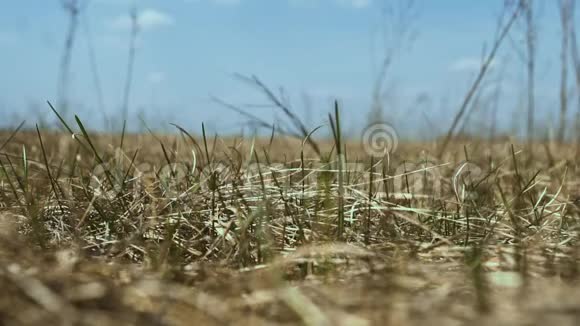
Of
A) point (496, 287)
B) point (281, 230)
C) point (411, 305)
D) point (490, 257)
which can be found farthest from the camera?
point (281, 230)

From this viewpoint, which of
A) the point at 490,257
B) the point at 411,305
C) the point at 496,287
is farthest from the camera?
the point at 490,257

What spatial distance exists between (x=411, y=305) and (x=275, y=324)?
0.42 feet

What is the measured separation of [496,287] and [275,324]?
0.30 meters

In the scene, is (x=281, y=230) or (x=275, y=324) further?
(x=281, y=230)

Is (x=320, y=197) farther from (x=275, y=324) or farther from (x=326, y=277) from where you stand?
(x=275, y=324)

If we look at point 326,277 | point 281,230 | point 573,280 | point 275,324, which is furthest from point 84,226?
point 573,280

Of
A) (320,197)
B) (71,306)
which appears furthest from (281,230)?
(71,306)

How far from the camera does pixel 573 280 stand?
773mm

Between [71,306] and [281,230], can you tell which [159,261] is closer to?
[71,306]

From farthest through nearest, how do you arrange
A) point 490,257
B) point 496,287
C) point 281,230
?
point 281,230
point 490,257
point 496,287

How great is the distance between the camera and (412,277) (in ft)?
2.43

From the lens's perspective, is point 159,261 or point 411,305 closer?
point 411,305

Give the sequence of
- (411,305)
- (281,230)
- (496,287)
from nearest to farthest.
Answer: (411,305), (496,287), (281,230)

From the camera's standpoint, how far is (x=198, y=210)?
1.15 meters
